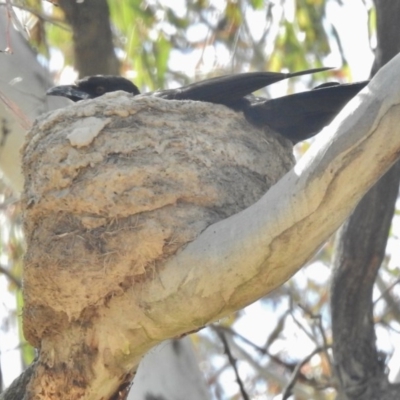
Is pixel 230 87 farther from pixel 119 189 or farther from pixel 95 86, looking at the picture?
pixel 95 86

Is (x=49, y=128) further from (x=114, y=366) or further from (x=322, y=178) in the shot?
(x=322, y=178)

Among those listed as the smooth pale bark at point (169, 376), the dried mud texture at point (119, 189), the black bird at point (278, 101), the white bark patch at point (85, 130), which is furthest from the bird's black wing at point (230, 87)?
the smooth pale bark at point (169, 376)

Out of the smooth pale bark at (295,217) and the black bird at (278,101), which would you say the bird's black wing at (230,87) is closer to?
the black bird at (278,101)

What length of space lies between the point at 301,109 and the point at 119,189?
1.06m

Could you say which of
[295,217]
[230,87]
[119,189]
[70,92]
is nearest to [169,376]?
[119,189]

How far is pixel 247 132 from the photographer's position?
454cm

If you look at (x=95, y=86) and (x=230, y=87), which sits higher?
(x=95, y=86)

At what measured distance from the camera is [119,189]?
398 cm

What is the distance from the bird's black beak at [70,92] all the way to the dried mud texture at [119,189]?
0.96 metres

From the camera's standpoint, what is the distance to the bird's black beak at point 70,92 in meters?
5.42

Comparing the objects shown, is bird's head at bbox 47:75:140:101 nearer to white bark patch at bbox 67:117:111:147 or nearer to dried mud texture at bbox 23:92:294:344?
dried mud texture at bbox 23:92:294:344

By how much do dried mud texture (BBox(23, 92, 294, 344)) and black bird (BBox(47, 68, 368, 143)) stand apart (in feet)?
0.52

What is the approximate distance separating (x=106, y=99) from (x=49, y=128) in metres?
0.28

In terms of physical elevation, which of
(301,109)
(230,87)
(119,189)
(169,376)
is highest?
(230,87)
